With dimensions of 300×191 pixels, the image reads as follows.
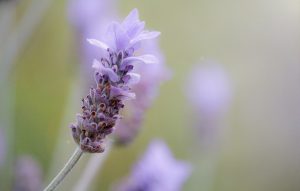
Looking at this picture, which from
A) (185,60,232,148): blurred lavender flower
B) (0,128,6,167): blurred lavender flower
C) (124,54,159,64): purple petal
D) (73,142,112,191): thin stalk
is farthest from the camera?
(185,60,232,148): blurred lavender flower

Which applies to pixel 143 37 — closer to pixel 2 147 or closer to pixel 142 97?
pixel 142 97

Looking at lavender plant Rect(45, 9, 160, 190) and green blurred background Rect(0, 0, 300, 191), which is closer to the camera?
lavender plant Rect(45, 9, 160, 190)

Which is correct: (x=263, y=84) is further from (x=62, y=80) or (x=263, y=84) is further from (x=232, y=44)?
(x=62, y=80)

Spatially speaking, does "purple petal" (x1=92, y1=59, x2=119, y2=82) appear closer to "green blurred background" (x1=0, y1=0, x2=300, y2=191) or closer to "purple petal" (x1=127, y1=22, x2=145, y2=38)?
"purple petal" (x1=127, y1=22, x2=145, y2=38)

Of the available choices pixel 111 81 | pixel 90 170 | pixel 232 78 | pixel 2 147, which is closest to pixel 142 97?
pixel 90 170

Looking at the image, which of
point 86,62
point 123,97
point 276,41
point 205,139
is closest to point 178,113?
point 276,41

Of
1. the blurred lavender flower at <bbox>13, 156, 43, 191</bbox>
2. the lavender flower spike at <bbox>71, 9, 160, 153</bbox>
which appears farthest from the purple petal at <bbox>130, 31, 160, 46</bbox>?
the blurred lavender flower at <bbox>13, 156, 43, 191</bbox>

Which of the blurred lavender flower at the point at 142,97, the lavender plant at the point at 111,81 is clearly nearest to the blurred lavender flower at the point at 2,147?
the blurred lavender flower at the point at 142,97
